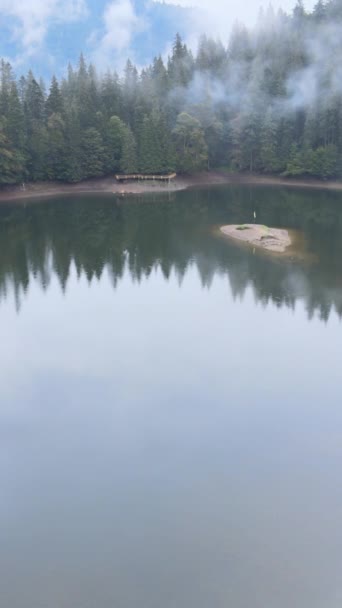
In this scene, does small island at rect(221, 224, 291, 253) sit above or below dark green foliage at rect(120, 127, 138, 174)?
below

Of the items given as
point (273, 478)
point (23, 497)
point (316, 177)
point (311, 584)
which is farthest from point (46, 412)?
point (316, 177)

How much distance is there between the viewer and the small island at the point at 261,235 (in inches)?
1987

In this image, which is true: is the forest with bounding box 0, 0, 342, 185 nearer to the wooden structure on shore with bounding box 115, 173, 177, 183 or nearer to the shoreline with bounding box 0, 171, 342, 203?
the wooden structure on shore with bounding box 115, 173, 177, 183

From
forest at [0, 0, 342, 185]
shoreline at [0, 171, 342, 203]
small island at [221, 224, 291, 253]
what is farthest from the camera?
forest at [0, 0, 342, 185]

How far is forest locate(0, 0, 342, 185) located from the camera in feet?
261

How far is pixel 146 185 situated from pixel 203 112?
54.1ft

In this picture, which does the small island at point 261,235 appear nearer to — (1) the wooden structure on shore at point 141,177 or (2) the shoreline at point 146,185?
(2) the shoreline at point 146,185

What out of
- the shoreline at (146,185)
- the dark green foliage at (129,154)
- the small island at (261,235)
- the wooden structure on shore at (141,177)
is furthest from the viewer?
the wooden structure on shore at (141,177)

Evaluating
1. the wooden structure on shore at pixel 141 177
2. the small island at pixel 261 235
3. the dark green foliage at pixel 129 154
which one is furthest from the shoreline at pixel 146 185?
the small island at pixel 261 235

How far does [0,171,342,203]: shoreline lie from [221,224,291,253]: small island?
2868 centimetres

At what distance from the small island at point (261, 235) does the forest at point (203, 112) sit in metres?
32.3

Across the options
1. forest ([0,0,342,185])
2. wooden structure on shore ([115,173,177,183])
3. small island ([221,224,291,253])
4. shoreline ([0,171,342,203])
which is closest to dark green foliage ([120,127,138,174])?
forest ([0,0,342,185])

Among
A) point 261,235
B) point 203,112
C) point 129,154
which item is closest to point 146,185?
point 129,154

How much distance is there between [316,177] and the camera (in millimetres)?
85750
